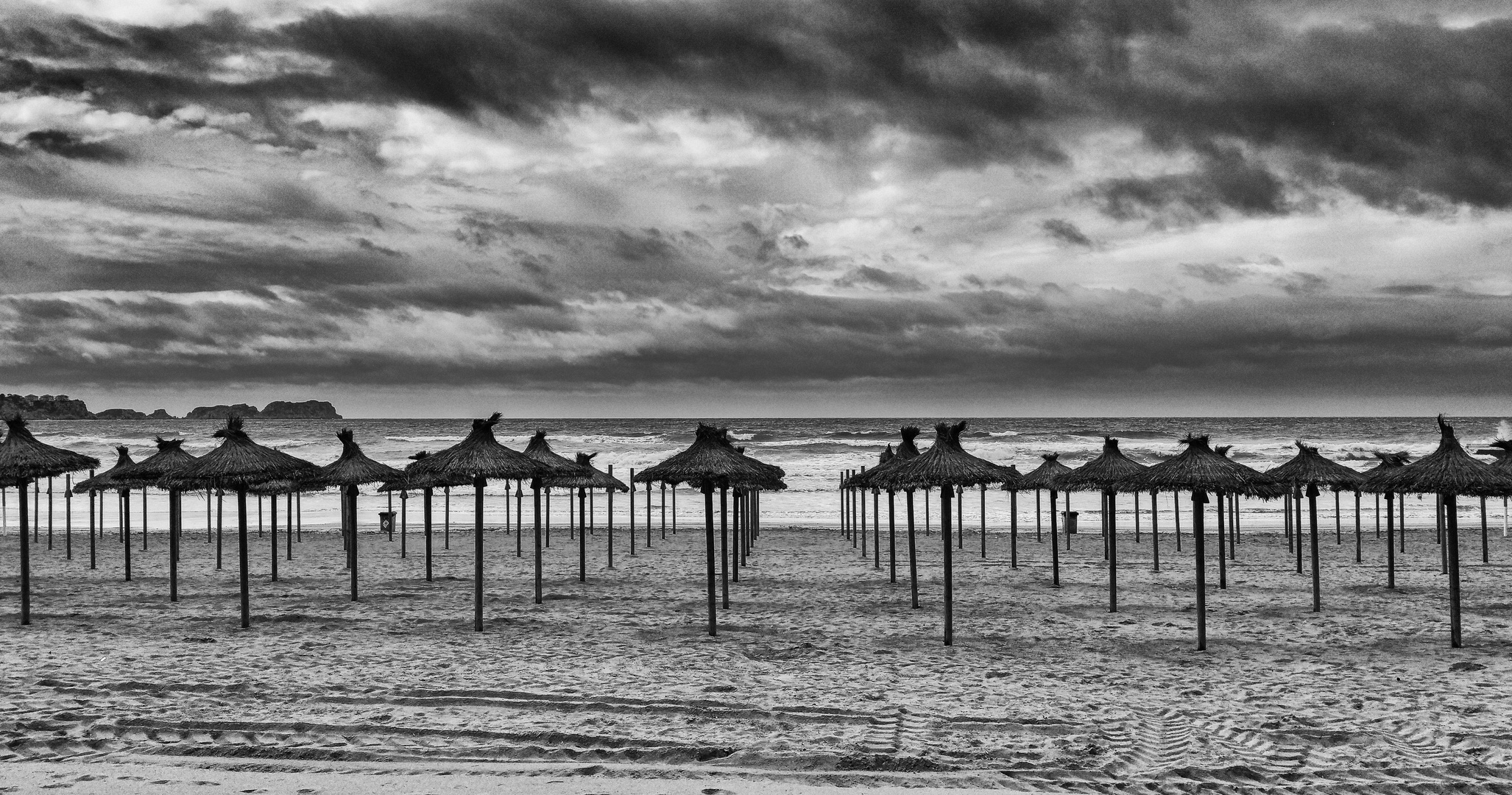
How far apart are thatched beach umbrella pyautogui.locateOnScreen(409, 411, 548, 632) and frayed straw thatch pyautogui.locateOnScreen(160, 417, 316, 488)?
169cm

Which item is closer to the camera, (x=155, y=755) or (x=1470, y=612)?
(x=155, y=755)

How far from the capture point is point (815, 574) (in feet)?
61.2

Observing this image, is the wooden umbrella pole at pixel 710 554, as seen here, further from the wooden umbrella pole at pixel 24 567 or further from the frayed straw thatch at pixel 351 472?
the wooden umbrella pole at pixel 24 567

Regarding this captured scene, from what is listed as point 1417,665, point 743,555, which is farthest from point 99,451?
point 1417,665

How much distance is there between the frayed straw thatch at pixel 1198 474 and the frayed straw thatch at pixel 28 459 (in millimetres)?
13464

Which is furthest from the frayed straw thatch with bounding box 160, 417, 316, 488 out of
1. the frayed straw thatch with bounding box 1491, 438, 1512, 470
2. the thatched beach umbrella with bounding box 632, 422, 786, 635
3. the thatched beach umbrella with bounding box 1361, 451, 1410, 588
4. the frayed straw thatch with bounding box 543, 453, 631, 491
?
the frayed straw thatch with bounding box 1491, 438, 1512, 470

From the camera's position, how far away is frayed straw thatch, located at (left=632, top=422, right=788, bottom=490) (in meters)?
12.9

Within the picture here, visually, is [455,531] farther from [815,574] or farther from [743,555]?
[815,574]

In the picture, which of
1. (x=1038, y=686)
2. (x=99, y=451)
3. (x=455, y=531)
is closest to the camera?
(x=1038, y=686)

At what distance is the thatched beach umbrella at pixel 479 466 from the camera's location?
1254cm

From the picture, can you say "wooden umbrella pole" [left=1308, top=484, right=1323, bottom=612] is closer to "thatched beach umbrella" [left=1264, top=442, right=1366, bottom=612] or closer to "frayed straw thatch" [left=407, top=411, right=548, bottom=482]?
"thatched beach umbrella" [left=1264, top=442, right=1366, bottom=612]

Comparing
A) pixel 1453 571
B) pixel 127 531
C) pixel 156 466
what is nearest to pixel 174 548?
pixel 156 466

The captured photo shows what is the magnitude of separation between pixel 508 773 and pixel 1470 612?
13.5 m

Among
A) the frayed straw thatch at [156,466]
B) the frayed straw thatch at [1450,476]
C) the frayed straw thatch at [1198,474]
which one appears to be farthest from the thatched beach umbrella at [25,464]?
the frayed straw thatch at [1450,476]
